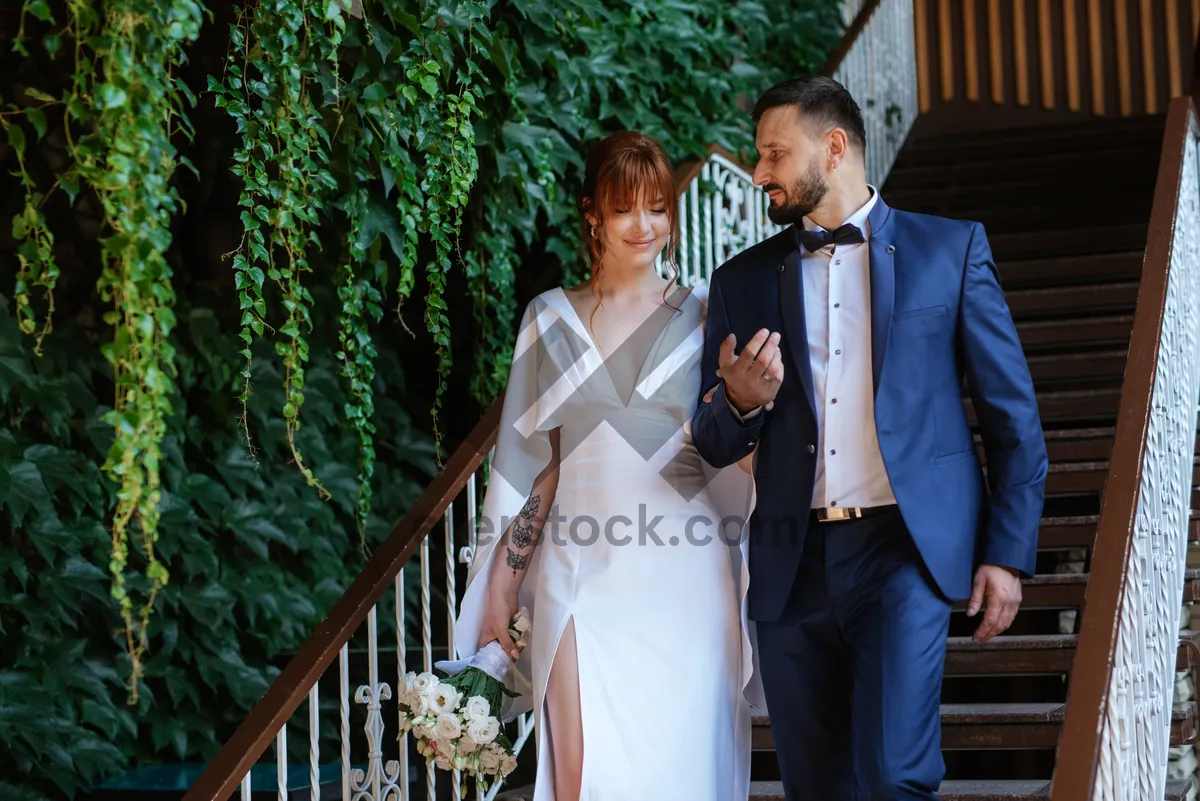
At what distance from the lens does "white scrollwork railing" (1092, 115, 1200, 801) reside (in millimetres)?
2438

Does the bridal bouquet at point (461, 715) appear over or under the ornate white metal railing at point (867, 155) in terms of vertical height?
under

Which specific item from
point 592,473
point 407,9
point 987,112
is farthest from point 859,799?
point 987,112

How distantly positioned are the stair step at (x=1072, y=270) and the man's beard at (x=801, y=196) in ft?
10.8

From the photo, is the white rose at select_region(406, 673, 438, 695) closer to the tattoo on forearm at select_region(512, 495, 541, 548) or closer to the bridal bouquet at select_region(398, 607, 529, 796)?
the bridal bouquet at select_region(398, 607, 529, 796)

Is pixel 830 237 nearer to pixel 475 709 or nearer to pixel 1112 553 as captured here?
pixel 1112 553

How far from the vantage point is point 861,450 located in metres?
2.50

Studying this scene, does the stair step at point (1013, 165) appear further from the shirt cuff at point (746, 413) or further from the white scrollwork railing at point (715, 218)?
the shirt cuff at point (746, 413)

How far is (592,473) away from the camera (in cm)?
268

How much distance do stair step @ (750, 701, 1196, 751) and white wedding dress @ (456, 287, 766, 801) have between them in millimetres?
910

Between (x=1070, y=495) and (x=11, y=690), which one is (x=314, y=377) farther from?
(x=1070, y=495)

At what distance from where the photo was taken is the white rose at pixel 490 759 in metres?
2.66

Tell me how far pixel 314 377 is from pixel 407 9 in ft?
6.92

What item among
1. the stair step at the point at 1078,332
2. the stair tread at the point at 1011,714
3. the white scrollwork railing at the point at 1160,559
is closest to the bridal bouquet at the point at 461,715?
the stair tread at the point at 1011,714

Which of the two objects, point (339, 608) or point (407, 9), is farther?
point (407, 9)
